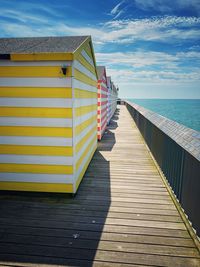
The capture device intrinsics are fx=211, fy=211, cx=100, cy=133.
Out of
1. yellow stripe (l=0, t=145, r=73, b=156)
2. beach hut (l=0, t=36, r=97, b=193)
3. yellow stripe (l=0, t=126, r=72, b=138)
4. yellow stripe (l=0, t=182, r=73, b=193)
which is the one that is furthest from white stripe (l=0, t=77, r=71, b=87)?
yellow stripe (l=0, t=182, r=73, b=193)

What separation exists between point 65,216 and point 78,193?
88cm

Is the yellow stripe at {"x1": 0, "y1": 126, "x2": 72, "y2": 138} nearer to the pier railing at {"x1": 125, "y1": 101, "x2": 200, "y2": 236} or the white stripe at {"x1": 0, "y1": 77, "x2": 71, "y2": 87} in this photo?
the white stripe at {"x1": 0, "y1": 77, "x2": 71, "y2": 87}

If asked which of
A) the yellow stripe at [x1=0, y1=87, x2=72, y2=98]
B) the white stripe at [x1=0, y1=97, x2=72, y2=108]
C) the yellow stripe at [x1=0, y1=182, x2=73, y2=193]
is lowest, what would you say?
the yellow stripe at [x1=0, y1=182, x2=73, y2=193]

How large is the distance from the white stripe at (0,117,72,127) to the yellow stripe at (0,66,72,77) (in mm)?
791

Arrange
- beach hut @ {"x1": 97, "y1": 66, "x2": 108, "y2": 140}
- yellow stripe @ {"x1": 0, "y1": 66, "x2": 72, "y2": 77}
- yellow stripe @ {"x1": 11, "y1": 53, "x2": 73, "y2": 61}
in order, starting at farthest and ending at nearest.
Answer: beach hut @ {"x1": 97, "y1": 66, "x2": 108, "y2": 140} < yellow stripe @ {"x1": 0, "y1": 66, "x2": 72, "y2": 77} < yellow stripe @ {"x1": 11, "y1": 53, "x2": 73, "y2": 61}

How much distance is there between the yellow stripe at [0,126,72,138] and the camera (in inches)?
155

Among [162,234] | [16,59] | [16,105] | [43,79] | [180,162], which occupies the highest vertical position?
[16,59]

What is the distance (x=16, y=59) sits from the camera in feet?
12.1

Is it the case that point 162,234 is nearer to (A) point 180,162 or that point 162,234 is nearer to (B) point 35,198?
(A) point 180,162

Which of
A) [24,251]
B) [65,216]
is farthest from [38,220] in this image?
[24,251]

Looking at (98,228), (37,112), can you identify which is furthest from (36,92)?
(98,228)

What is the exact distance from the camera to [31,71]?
12.4ft

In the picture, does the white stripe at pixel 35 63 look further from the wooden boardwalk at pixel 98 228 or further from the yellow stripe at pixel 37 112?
the wooden boardwalk at pixel 98 228

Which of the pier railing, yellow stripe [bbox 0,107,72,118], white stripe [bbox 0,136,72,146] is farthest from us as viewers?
white stripe [bbox 0,136,72,146]
